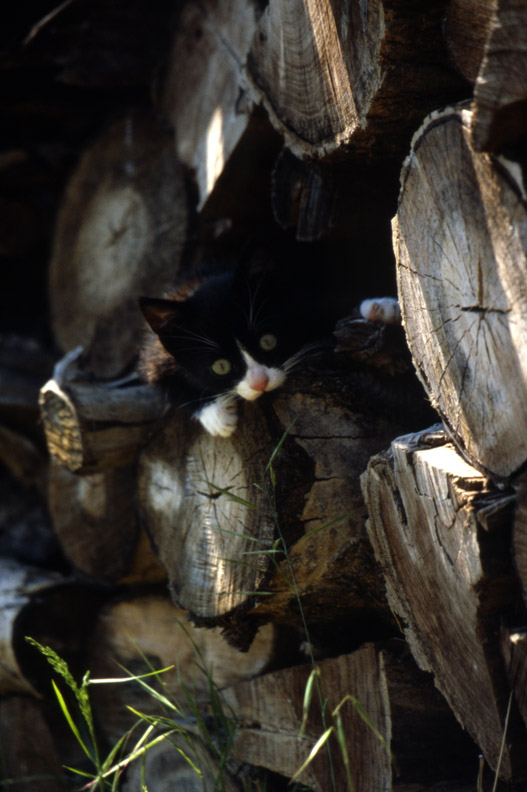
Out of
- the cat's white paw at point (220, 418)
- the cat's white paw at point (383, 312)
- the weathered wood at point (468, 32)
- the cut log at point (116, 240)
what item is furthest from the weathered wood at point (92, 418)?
the weathered wood at point (468, 32)

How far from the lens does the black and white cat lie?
222 centimetres

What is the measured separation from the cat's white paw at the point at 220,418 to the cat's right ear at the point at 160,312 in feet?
1.15

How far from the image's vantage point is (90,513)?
9.56 ft

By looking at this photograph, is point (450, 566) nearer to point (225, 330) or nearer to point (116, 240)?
point (225, 330)

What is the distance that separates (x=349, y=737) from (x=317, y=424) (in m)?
0.78

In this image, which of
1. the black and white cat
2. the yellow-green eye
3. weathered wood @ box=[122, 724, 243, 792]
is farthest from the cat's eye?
weathered wood @ box=[122, 724, 243, 792]

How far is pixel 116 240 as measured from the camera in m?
3.05

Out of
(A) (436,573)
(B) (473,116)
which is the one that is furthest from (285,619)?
(B) (473,116)

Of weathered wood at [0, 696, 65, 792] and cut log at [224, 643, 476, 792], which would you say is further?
weathered wood at [0, 696, 65, 792]

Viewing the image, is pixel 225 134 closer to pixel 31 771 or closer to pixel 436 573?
pixel 436 573

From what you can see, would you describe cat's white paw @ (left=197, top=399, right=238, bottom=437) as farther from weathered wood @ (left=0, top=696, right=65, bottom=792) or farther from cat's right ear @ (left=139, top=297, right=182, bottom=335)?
weathered wood @ (left=0, top=696, right=65, bottom=792)

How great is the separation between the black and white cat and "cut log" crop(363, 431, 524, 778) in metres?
0.70

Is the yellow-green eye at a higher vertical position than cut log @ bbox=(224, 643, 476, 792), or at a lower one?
higher

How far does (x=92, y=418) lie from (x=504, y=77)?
5.31 ft
